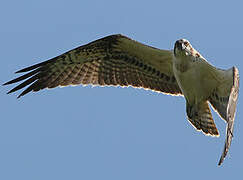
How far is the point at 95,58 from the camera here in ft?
34.7

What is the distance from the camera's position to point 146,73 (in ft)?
34.4

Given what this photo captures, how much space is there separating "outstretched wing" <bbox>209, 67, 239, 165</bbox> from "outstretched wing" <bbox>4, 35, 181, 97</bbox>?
0.87 m

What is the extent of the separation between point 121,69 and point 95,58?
49 centimetres

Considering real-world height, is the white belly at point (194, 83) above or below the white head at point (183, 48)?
below

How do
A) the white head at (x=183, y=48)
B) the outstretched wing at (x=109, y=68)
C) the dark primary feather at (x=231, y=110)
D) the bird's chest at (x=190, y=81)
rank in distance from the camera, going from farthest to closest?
the outstretched wing at (x=109, y=68) → the bird's chest at (x=190, y=81) → the white head at (x=183, y=48) → the dark primary feather at (x=231, y=110)

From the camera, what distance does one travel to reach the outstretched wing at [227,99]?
27.2 feet

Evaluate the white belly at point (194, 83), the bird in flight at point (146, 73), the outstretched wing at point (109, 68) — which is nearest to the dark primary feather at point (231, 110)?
the bird in flight at point (146, 73)

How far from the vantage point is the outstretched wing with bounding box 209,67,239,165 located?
27.2 ft

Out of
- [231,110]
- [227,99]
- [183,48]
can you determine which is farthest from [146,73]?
[231,110]

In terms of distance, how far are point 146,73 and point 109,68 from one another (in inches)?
25.9

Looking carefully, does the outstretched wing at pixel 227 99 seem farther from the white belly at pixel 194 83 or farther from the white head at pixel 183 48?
the white head at pixel 183 48

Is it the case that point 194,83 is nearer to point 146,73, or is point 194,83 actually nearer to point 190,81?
point 190,81

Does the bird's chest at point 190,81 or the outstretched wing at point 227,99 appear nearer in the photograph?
the outstretched wing at point 227,99

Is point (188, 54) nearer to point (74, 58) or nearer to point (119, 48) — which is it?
point (119, 48)
